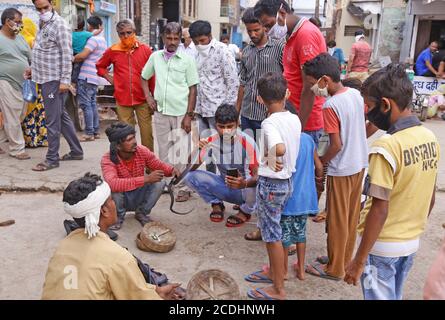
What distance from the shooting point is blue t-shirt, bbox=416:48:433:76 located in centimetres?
1195

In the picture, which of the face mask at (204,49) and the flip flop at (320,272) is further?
the face mask at (204,49)

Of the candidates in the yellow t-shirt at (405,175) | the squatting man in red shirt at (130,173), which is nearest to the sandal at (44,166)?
the squatting man in red shirt at (130,173)

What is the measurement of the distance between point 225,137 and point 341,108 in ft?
4.33

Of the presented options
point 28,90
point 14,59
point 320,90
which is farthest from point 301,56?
point 14,59

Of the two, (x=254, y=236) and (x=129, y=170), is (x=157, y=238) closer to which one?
(x=129, y=170)

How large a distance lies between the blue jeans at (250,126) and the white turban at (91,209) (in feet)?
7.43

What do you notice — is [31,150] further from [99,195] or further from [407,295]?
[407,295]

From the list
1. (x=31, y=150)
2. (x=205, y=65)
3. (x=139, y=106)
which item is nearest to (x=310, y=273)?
(x=205, y=65)

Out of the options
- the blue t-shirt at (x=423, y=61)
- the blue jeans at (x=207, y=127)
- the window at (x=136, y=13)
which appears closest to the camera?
the blue jeans at (x=207, y=127)

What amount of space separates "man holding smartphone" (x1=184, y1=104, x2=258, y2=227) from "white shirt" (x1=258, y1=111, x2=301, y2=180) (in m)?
0.83

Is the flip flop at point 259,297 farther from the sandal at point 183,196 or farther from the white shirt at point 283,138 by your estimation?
the sandal at point 183,196

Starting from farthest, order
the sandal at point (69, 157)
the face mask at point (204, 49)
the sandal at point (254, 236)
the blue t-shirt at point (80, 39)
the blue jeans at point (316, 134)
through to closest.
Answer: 1. the blue t-shirt at point (80, 39)
2. the sandal at point (69, 157)
3. the face mask at point (204, 49)
4. the sandal at point (254, 236)
5. the blue jeans at point (316, 134)

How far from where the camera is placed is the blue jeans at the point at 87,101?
270 inches

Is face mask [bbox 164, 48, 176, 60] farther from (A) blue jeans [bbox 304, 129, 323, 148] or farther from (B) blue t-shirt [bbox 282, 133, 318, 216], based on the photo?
(B) blue t-shirt [bbox 282, 133, 318, 216]
